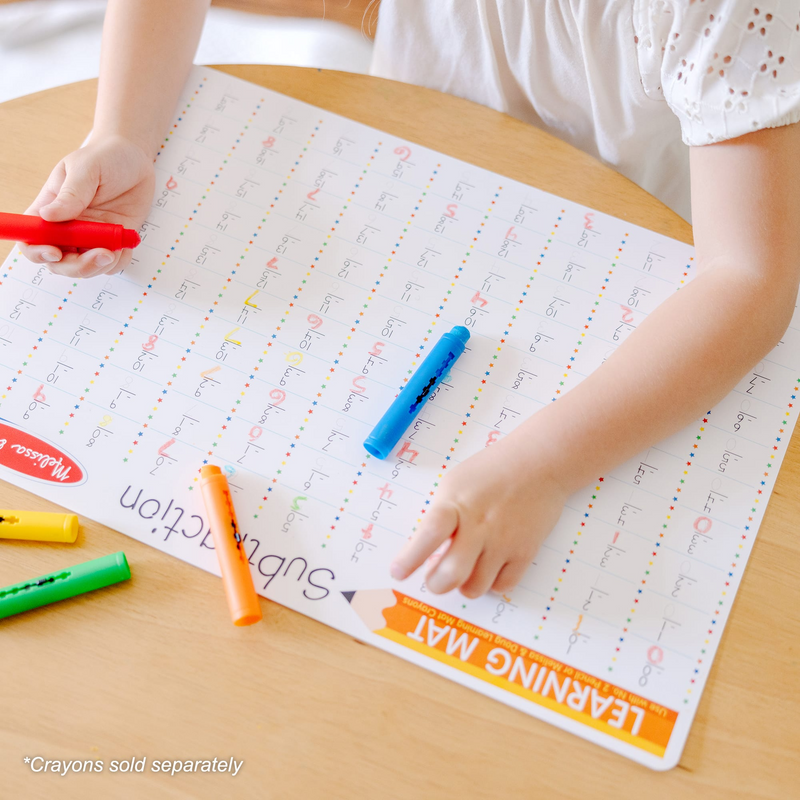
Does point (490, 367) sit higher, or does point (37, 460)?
point (490, 367)

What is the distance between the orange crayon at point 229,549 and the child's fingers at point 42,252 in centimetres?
20

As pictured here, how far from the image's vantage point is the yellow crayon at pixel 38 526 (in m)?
0.44

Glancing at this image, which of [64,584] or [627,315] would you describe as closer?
[64,584]

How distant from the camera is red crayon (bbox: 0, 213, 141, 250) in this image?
1.65 feet

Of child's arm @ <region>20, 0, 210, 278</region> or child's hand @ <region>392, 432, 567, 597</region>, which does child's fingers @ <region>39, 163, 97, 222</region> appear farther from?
child's hand @ <region>392, 432, 567, 597</region>

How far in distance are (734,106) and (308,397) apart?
0.37m

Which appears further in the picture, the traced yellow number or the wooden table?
the traced yellow number

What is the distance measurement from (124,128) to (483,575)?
0.46 meters

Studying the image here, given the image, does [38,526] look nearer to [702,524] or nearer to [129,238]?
[129,238]

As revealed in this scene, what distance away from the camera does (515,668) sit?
423 millimetres

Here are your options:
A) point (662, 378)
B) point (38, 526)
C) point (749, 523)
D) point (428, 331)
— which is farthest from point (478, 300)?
point (38, 526)

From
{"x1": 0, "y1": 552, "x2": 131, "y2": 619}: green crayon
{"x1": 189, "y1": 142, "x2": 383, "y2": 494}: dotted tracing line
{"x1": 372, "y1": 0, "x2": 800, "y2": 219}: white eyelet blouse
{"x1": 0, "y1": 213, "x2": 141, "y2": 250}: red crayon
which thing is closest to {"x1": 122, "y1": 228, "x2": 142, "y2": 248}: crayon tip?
{"x1": 0, "y1": 213, "x2": 141, "y2": 250}: red crayon

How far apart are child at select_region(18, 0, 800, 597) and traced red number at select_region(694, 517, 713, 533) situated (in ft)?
0.21

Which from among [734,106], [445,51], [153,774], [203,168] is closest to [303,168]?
[203,168]
